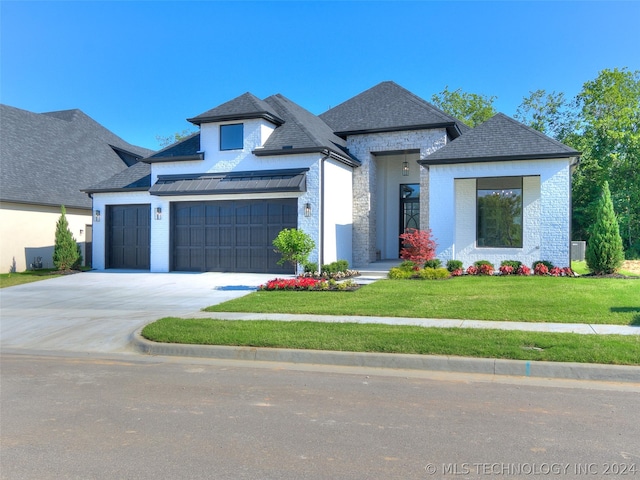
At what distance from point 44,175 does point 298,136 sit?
13.8 m

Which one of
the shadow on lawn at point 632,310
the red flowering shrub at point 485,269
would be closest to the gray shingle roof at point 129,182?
the red flowering shrub at point 485,269

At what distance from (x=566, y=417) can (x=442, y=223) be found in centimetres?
1299

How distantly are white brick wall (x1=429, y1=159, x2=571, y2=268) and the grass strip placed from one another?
9.36m

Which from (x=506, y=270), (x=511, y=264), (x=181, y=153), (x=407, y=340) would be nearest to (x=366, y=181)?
(x=511, y=264)

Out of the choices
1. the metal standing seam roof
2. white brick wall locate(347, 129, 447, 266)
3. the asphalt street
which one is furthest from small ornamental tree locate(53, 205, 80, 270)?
the asphalt street

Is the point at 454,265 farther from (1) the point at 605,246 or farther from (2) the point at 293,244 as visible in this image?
(2) the point at 293,244

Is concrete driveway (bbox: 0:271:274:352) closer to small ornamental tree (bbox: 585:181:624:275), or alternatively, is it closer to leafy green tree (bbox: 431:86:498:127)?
small ornamental tree (bbox: 585:181:624:275)

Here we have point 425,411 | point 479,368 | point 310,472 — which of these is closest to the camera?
point 310,472

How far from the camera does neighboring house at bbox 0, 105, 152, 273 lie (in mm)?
21922

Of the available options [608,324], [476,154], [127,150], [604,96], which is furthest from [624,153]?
[127,150]

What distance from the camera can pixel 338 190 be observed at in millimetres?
19281

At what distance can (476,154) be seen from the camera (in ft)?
56.2

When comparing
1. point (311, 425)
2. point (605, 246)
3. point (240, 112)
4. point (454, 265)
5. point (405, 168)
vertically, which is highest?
point (240, 112)

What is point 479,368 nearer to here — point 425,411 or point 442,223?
point 425,411
